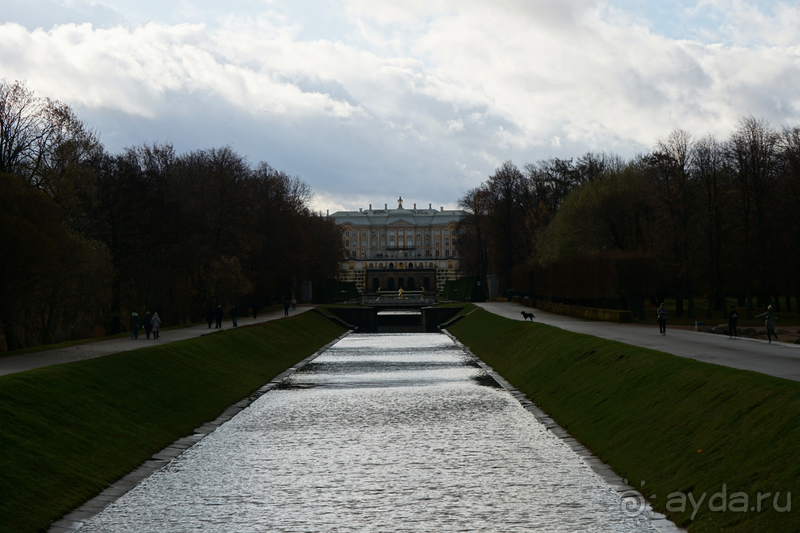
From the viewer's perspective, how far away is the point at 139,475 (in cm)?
1502

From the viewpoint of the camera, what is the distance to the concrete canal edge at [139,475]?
38.8 feet

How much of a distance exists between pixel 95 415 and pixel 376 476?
6971mm

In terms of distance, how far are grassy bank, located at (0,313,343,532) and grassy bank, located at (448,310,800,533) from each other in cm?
940

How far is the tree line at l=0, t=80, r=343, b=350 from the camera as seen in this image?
1256 inches

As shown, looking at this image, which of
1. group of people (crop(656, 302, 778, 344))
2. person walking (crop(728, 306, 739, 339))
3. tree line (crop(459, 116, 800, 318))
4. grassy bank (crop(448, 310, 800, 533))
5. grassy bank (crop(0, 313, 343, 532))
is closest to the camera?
grassy bank (crop(448, 310, 800, 533))

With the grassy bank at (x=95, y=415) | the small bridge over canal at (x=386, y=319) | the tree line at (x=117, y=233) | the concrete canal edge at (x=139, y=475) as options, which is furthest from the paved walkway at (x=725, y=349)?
the small bridge over canal at (x=386, y=319)

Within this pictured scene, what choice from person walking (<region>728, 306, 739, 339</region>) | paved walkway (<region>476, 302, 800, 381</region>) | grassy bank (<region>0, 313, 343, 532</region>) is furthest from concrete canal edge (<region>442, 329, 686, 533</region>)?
person walking (<region>728, 306, 739, 339</region>)

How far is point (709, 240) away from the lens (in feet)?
178

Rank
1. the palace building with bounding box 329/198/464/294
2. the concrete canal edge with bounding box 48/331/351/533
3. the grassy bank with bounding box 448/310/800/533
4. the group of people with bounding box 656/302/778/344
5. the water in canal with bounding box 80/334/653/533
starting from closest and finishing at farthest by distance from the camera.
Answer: the grassy bank with bounding box 448/310/800/533 → the water in canal with bounding box 80/334/653/533 → the concrete canal edge with bounding box 48/331/351/533 → the group of people with bounding box 656/302/778/344 → the palace building with bounding box 329/198/464/294

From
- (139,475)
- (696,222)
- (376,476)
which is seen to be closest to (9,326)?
(139,475)

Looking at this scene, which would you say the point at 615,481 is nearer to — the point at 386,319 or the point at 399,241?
the point at 386,319

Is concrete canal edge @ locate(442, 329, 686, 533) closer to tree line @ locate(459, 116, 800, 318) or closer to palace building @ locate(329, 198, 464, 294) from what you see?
tree line @ locate(459, 116, 800, 318)

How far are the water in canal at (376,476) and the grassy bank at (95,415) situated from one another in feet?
2.97

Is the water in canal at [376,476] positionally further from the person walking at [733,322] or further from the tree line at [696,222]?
the tree line at [696,222]
